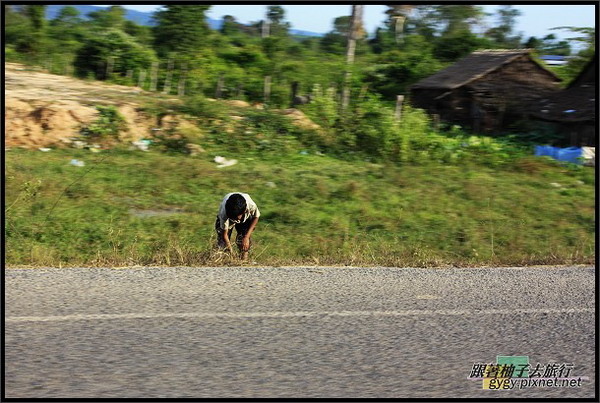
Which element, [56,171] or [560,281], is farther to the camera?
[56,171]

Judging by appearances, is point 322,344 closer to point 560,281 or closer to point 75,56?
point 560,281

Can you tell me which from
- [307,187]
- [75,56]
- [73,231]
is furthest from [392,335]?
[75,56]

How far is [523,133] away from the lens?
69.5 ft

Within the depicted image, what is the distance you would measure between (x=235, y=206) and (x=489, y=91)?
17.0 metres

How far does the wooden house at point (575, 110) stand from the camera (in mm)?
19438

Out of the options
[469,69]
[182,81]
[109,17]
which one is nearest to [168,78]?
[182,81]

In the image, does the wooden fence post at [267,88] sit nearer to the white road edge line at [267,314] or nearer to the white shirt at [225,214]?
the white shirt at [225,214]

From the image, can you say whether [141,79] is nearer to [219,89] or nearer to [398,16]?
[219,89]

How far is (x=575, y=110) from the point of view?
20234 mm

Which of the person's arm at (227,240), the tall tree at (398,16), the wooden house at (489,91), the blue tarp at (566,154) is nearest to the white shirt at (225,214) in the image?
the person's arm at (227,240)

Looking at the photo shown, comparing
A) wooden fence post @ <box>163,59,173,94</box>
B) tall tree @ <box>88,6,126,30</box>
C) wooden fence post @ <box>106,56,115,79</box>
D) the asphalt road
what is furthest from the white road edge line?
tall tree @ <box>88,6,126,30</box>

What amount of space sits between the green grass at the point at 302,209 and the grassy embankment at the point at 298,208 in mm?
24

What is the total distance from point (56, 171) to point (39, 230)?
373 centimetres

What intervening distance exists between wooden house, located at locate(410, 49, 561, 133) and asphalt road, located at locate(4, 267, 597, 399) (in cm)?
1642
